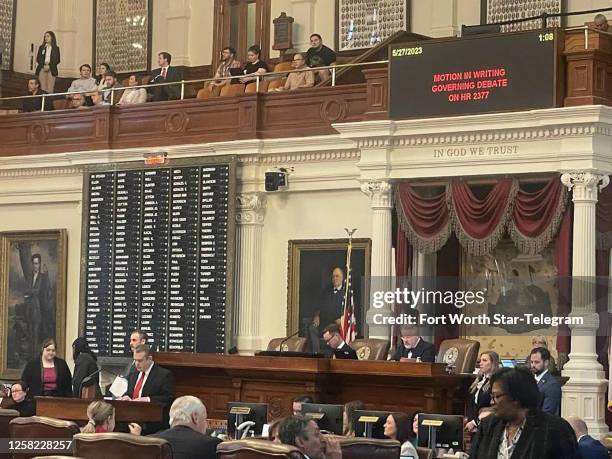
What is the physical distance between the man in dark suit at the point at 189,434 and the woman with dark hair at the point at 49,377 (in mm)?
6650

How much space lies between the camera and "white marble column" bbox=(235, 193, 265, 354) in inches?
802

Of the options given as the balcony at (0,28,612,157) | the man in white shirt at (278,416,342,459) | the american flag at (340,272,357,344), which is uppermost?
the balcony at (0,28,612,157)

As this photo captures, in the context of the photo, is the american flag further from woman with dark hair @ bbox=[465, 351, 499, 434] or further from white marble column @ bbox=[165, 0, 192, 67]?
white marble column @ bbox=[165, 0, 192, 67]

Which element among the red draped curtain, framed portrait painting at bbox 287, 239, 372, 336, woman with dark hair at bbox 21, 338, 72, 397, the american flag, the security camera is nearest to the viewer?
woman with dark hair at bbox 21, 338, 72, 397

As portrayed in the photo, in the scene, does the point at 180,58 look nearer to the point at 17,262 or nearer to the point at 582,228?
the point at 17,262

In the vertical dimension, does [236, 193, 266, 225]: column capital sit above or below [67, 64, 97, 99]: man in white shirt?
below

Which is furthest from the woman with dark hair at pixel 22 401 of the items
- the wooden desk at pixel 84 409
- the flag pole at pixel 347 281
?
the flag pole at pixel 347 281

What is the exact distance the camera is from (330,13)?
24.0 m

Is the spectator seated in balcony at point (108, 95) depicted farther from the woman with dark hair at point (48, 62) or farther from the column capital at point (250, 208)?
the column capital at point (250, 208)

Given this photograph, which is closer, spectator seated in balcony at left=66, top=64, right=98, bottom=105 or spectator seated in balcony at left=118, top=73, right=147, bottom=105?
spectator seated in balcony at left=118, top=73, right=147, bottom=105

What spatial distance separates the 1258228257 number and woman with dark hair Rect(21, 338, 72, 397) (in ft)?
19.5

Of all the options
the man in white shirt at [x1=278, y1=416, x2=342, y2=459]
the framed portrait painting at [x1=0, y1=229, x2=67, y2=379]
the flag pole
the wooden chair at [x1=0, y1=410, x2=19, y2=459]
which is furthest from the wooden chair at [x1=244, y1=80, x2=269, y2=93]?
the man in white shirt at [x1=278, y1=416, x2=342, y2=459]

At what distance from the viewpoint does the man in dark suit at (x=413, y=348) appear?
15375mm

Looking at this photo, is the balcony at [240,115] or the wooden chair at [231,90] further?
the wooden chair at [231,90]
